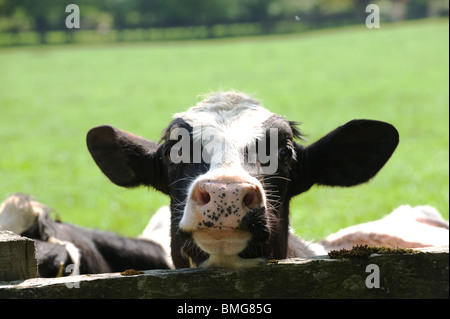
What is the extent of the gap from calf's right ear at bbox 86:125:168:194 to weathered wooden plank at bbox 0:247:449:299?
1.42m

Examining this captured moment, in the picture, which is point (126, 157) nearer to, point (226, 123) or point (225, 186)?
point (226, 123)

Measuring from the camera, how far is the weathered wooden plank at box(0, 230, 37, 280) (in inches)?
105

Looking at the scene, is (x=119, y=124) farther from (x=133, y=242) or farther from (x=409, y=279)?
(x=409, y=279)

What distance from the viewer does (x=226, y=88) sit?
4914mm

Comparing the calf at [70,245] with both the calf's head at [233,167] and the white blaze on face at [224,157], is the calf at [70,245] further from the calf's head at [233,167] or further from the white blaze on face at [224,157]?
the white blaze on face at [224,157]

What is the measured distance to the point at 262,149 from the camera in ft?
11.7

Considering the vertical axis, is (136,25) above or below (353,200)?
above

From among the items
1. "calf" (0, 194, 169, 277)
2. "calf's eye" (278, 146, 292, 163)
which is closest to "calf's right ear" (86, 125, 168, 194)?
"calf" (0, 194, 169, 277)

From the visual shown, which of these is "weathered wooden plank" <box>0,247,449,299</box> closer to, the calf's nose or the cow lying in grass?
the cow lying in grass

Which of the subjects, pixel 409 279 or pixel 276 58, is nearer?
pixel 409 279

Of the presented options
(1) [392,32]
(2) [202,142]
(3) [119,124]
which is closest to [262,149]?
(2) [202,142]

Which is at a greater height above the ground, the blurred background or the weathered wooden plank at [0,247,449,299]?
the blurred background

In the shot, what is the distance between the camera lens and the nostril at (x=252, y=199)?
2949 millimetres
